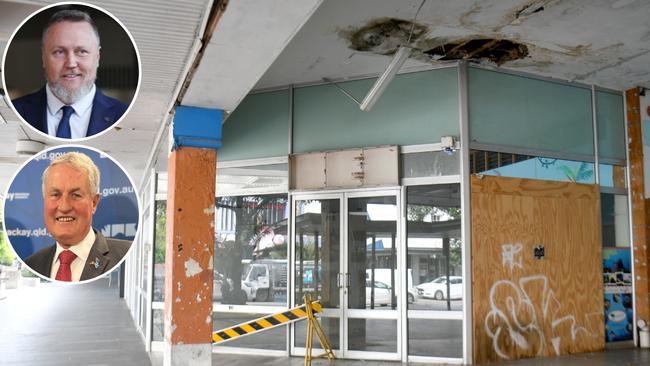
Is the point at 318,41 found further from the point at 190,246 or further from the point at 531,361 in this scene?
the point at 531,361

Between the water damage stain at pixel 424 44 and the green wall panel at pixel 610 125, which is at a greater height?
the water damage stain at pixel 424 44

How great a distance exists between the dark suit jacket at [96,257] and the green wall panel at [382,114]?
19.4 feet

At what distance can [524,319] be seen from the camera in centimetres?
739

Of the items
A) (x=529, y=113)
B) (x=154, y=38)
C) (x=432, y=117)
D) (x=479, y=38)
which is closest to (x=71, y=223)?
(x=154, y=38)

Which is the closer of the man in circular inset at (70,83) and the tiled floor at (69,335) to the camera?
the man in circular inset at (70,83)

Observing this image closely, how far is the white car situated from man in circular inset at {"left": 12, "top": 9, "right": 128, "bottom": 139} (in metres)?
6.30

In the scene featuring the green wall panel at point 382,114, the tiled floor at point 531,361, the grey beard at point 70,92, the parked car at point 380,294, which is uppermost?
the green wall panel at point 382,114

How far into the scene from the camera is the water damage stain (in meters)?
6.47

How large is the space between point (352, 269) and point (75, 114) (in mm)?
6448

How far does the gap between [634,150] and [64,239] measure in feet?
28.9

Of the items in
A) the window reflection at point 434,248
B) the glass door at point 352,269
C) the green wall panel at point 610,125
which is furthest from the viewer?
the green wall panel at point 610,125

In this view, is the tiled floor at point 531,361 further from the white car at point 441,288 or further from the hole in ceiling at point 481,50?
the hole in ceiling at point 481,50

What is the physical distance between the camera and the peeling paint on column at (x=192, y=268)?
17.2ft

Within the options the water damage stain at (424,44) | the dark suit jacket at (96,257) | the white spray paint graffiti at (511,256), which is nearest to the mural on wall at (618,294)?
the white spray paint graffiti at (511,256)
